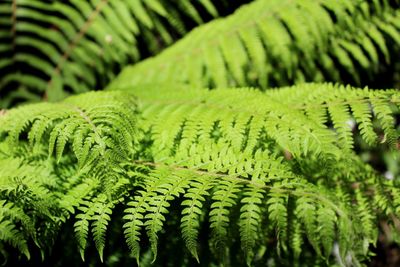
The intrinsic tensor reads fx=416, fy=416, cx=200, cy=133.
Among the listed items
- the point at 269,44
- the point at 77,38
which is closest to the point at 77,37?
the point at 77,38

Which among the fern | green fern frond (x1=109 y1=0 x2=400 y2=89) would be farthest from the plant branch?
green fern frond (x1=109 y1=0 x2=400 y2=89)

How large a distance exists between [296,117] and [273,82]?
3.30 ft

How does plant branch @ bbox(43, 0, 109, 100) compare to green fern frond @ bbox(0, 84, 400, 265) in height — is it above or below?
above

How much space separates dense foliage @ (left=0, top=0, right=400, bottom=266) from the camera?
885 mm

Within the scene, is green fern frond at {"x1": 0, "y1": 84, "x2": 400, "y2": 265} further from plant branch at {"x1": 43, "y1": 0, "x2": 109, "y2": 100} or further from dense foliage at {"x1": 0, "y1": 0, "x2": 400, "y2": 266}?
plant branch at {"x1": 43, "y1": 0, "x2": 109, "y2": 100}

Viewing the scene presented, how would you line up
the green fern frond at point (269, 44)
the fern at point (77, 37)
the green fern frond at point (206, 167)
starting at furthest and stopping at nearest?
the fern at point (77, 37)
the green fern frond at point (269, 44)
the green fern frond at point (206, 167)

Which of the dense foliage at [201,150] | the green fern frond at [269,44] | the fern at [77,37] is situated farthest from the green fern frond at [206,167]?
the fern at [77,37]

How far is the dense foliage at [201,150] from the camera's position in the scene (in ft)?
2.90

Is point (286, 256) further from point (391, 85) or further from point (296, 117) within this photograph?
point (391, 85)

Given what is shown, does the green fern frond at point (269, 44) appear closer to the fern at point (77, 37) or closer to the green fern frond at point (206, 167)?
the fern at point (77, 37)

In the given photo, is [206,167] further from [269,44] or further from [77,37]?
[77,37]

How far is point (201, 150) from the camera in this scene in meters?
1.06

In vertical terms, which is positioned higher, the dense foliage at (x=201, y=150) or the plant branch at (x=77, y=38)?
the plant branch at (x=77, y=38)

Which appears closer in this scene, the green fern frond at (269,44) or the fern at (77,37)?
the green fern frond at (269,44)
